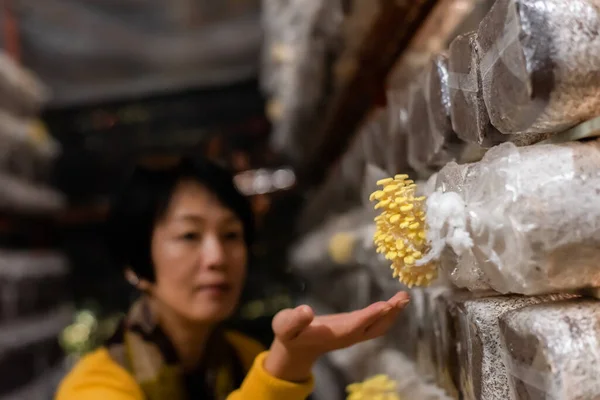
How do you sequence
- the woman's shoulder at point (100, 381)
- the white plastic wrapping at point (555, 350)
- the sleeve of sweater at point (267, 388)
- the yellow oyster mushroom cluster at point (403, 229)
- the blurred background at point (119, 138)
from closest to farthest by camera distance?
the white plastic wrapping at point (555, 350) < the yellow oyster mushroom cluster at point (403, 229) < the sleeve of sweater at point (267, 388) < the woman's shoulder at point (100, 381) < the blurred background at point (119, 138)

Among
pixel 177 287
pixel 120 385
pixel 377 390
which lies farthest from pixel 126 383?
pixel 377 390

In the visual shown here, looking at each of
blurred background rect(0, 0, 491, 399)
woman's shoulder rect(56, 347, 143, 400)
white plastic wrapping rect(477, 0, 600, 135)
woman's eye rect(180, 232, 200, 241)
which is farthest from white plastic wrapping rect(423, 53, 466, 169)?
blurred background rect(0, 0, 491, 399)

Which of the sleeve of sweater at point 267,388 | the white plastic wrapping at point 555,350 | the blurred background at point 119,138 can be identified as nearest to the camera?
the white plastic wrapping at point 555,350

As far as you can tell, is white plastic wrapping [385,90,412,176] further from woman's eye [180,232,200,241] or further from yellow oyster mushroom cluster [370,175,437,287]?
woman's eye [180,232,200,241]

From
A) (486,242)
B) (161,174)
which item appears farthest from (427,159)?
(161,174)

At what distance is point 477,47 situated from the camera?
1.38 ft

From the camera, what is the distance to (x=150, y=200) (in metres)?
0.82

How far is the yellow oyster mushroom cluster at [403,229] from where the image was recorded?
46 cm

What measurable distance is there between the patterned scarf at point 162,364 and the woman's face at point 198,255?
6 centimetres

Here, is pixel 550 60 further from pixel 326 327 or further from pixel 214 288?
pixel 214 288

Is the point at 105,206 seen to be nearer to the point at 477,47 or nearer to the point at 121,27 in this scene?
the point at 121,27

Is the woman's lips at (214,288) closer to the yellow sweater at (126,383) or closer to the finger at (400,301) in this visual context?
the yellow sweater at (126,383)

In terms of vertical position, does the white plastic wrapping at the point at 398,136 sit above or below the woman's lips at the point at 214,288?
above

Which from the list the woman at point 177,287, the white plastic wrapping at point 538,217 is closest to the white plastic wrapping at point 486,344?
the white plastic wrapping at point 538,217
